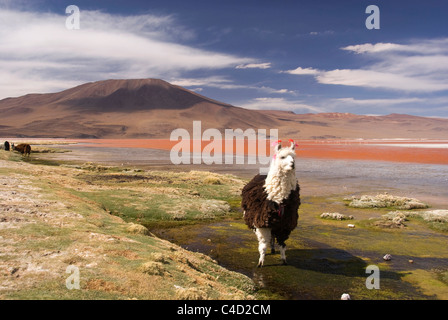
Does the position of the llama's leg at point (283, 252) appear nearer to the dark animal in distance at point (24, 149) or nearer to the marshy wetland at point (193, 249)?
the marshy wetland at point (193, 249)

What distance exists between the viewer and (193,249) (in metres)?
9.56

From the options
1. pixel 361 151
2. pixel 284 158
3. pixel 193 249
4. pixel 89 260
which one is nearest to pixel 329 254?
pixel 284 158

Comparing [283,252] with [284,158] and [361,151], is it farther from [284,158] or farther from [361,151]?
[361,151]

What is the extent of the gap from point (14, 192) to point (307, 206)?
41.7 ft

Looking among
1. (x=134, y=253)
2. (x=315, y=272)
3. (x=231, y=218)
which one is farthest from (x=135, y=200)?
(x=315, y=272)

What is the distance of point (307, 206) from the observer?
16172mm

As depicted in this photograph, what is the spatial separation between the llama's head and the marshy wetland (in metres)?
2.65

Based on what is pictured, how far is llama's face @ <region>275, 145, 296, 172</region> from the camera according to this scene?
7660 mm

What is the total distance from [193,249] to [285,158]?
408cm

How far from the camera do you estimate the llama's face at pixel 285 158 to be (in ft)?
25.1

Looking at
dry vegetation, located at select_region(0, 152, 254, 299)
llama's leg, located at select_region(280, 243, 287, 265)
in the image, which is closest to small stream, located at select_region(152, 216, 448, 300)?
llama's leg, located at select_region(280, 243, 287, 265)

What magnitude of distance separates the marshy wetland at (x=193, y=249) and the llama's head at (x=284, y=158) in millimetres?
2645

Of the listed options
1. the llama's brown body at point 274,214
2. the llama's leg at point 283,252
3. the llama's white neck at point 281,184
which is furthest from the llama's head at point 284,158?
the llama's leg at point 283,252
